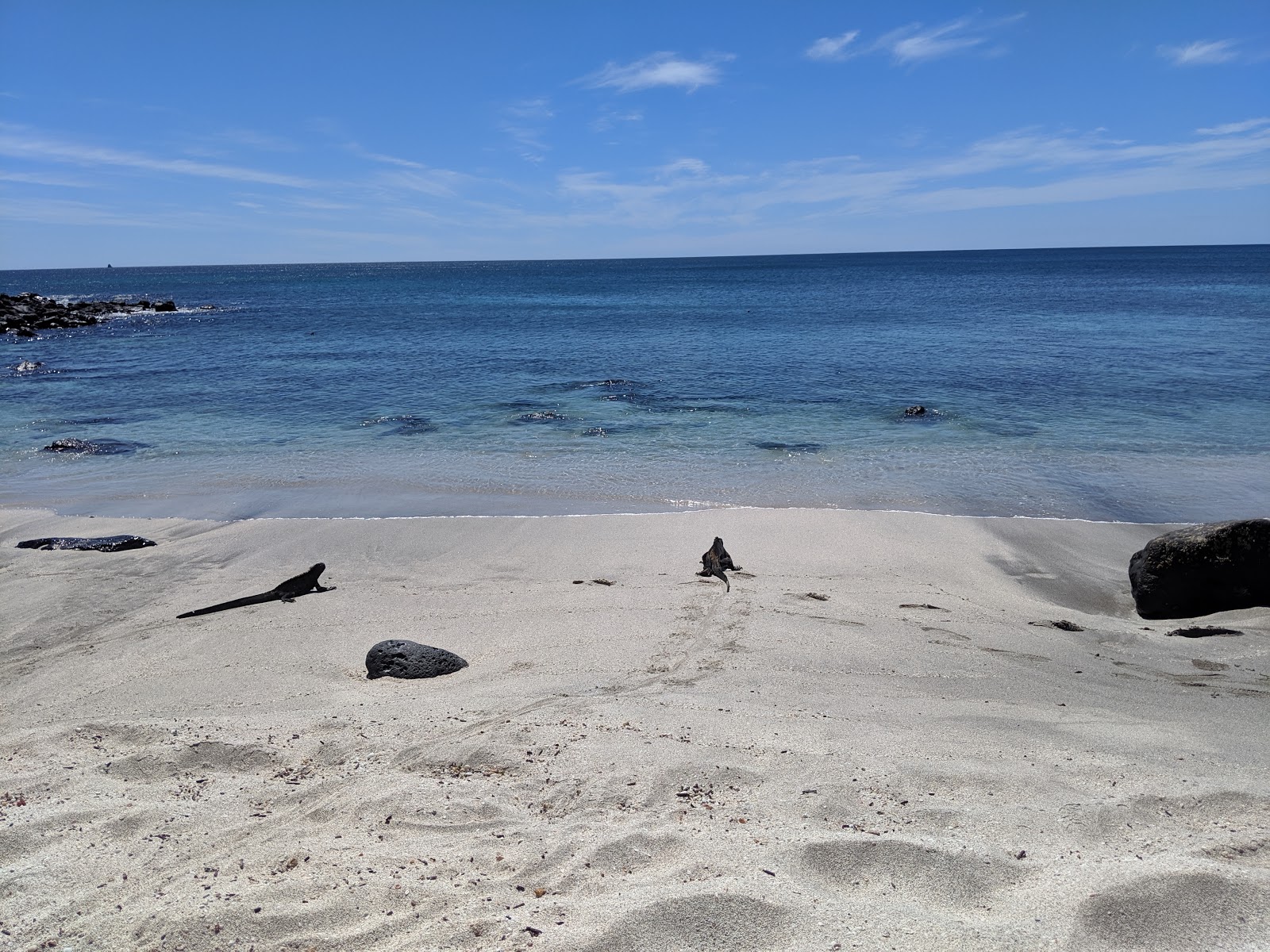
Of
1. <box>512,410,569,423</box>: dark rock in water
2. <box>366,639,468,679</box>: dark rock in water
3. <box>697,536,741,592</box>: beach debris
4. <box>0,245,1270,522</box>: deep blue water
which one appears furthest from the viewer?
<box>512,410,569,423</box>: dark rock in water

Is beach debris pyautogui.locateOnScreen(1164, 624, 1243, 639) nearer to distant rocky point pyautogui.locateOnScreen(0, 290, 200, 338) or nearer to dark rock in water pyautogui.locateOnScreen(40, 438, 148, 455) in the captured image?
dark rock in water pyautogui.locateOnScreen(40, 438, 148, 455)

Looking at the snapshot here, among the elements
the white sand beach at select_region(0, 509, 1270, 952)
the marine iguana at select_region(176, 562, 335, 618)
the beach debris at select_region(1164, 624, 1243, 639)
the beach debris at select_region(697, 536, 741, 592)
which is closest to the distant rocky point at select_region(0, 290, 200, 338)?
the marine iguana at select_region(176, 562, 335, 618)

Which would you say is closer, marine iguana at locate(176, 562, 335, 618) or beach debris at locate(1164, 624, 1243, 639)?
beach debris at locate(1164, 624, 1243, 639)

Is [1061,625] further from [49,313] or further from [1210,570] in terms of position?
[49,313]

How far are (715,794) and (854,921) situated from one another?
1.06 metres

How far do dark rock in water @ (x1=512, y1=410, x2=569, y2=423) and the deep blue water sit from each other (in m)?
0.09

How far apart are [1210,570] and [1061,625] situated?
1477 millimetres

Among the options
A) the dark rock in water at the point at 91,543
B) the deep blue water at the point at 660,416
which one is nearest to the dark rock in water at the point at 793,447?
the deep blue water at the point at 660,416

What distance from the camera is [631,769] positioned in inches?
170

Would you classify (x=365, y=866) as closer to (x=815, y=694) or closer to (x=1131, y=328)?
(x=815, y=694)

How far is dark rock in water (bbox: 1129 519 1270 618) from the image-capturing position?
289 inches

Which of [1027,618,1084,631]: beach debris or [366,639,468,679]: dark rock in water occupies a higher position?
[366,639,468,679]: dark rock in water

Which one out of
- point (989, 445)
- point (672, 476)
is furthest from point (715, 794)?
point (989, 445)

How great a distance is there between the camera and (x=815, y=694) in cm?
553
